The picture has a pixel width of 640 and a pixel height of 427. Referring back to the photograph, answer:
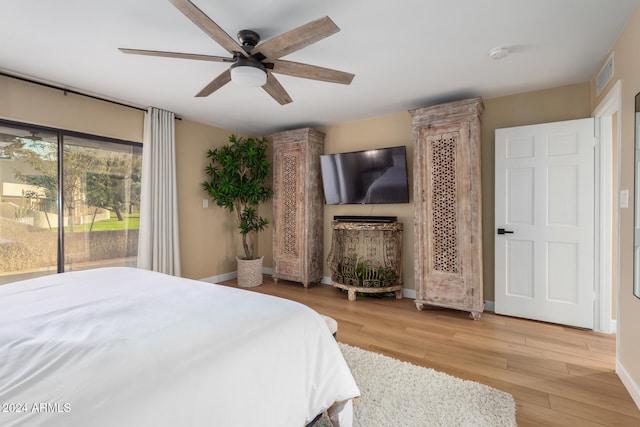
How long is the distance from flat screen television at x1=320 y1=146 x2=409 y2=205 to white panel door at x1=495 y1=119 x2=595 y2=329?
1109mm

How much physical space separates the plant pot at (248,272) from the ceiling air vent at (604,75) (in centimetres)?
445

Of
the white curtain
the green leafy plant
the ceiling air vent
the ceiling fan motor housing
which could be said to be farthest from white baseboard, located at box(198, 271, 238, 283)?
the ceiling air vent

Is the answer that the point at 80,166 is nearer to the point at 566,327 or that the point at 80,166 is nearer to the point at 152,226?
the point at 152,226

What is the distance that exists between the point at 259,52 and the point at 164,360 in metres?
1.86

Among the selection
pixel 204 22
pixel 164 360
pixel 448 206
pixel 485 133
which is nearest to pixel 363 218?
pixel 448 206

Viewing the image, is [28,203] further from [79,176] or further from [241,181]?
[241,181]

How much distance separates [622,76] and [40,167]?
17.2 feet

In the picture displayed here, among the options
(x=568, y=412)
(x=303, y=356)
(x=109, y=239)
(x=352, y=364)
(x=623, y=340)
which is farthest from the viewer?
(x=109, y=239)

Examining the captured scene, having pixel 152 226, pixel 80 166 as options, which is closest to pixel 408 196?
pixel 152 226

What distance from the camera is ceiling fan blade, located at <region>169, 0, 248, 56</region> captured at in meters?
1.49

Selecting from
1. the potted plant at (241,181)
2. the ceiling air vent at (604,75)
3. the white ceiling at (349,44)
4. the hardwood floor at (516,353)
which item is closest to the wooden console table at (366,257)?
the hardwood floor at (516,353)

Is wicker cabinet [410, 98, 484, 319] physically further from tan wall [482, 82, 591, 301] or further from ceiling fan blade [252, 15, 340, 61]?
ceiling fan blade [252, 15, 340, 61]

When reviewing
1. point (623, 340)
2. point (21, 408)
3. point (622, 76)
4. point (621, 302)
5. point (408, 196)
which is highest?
point (622, 76)

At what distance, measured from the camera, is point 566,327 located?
2.93 m
